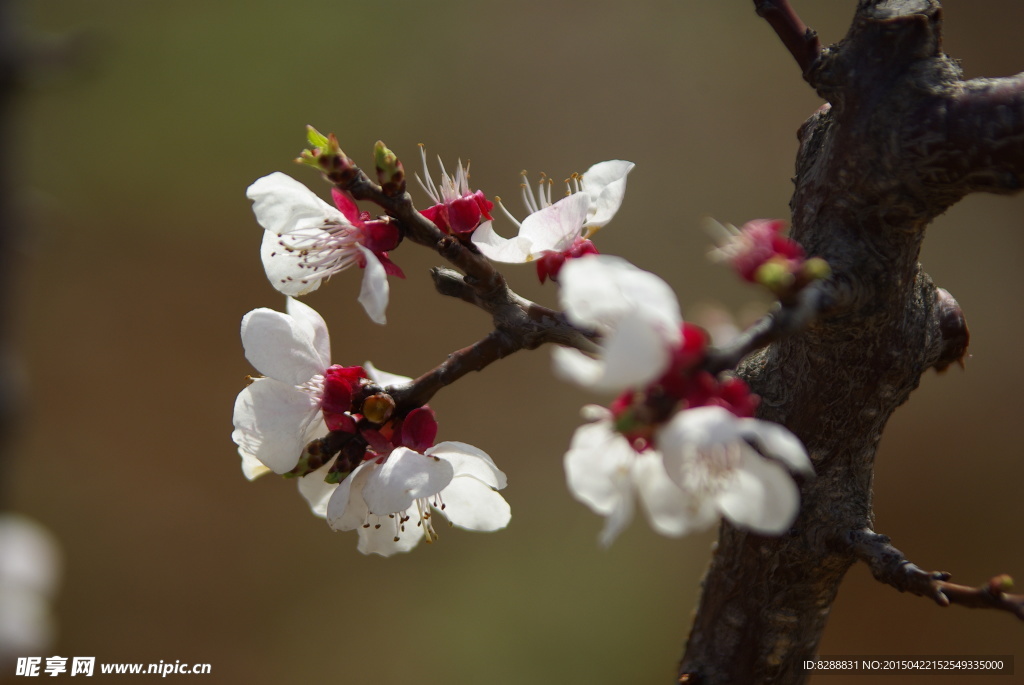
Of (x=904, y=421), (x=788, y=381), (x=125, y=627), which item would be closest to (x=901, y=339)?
(x=788, y=381)

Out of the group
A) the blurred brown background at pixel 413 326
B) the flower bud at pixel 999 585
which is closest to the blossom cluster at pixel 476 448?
the flower bud at pixel 999 585

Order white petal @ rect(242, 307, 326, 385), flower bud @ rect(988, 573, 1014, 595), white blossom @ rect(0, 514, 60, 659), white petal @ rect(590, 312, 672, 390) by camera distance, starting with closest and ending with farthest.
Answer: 1. white petal @ rect(590, 312, 672, 390)
2. flower bud @ rect(988, 573, 1014, 595)
3. white petal @ rect(242, 307, 326, 385)
4. white blossom @ rect(0, 514, 60, 659)

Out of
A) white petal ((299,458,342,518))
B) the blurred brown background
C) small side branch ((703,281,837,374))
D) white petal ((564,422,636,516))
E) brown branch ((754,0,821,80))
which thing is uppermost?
the blurred brown background

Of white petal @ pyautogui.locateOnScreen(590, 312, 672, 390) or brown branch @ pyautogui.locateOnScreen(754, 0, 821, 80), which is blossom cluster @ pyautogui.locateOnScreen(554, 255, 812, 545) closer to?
white petal @ pyautogui.locateOnScreen(590, 312, 672, 390)

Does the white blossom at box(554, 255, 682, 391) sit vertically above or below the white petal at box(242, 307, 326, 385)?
below

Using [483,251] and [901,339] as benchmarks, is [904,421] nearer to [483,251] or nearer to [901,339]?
[901,339]

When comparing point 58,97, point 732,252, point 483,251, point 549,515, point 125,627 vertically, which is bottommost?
point 732,252

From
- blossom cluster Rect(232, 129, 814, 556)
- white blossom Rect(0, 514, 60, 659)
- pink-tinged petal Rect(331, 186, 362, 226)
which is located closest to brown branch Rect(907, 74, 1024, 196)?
blossom cluster Rect(232, 129, 814, 556)
